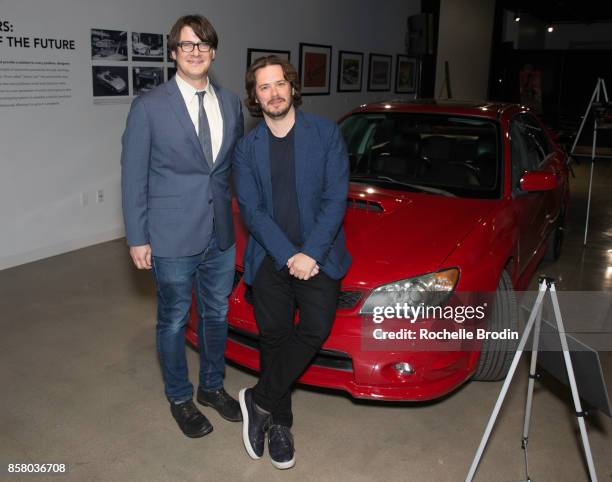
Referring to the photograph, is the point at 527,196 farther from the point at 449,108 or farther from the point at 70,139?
the point at 70,139

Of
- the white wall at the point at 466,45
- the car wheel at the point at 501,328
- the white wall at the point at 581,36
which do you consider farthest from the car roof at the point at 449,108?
the white wall at the point at 581,36

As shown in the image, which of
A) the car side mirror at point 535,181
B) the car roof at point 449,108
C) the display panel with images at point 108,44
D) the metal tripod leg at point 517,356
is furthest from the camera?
the display panel with images at point 108,44

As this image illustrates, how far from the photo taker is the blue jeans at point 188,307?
2.42 meters

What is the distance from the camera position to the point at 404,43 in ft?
37.0

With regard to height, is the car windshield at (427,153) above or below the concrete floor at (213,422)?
above

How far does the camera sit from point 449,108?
12.0ft

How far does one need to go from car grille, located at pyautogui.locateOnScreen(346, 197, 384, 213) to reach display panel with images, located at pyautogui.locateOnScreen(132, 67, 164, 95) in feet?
11.0

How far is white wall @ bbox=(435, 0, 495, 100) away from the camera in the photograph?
44.1 feet

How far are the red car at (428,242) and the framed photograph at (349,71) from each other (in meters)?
5.48

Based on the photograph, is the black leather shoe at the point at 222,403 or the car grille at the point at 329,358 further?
the black leather shoe at the point at 222,403

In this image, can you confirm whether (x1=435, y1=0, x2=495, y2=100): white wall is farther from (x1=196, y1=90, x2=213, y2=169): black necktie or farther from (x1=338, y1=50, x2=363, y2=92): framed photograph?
(x1=196, y1=90, x2=213, y2=169): black necktie

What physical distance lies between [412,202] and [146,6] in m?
3.83

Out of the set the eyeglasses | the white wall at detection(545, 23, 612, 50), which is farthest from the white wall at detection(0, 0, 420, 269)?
the white wall at detection(545, 23, 612, 50)

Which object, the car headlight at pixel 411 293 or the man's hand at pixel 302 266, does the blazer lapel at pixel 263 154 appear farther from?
the car headlight at pixel 411 293
